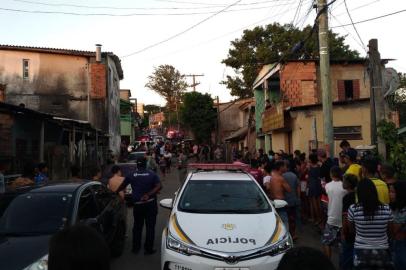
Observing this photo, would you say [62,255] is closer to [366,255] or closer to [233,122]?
[366,255]

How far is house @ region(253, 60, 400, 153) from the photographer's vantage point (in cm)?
2052

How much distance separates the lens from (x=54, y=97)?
31.1 meters

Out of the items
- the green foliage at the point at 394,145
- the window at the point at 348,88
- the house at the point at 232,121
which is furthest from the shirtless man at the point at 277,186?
the house at the point at 232,121

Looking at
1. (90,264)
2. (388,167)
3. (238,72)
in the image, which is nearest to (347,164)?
(388,167)

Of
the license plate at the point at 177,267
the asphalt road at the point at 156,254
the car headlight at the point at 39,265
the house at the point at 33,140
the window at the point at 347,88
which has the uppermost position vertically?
the window at the point at 347,88

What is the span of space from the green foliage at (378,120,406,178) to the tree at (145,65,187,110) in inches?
2720

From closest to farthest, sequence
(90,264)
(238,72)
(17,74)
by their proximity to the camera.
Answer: (90,264), (17,74), (238,72)

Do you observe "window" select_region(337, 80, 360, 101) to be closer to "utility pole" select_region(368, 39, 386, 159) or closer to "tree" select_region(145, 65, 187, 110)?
"utility pole" select_region(368, 39, 386, 159)

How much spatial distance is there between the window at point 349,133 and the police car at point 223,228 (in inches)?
520

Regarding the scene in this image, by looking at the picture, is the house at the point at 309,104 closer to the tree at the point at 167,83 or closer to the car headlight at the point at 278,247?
the car headlight at the point at 278,247

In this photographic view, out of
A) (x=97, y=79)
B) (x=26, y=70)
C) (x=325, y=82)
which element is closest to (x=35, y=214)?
(x=325, y=82)

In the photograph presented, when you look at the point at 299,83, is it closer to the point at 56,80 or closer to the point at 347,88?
the point at 347,88

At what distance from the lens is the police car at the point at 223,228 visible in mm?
6180

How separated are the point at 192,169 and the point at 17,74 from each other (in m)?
23.9
